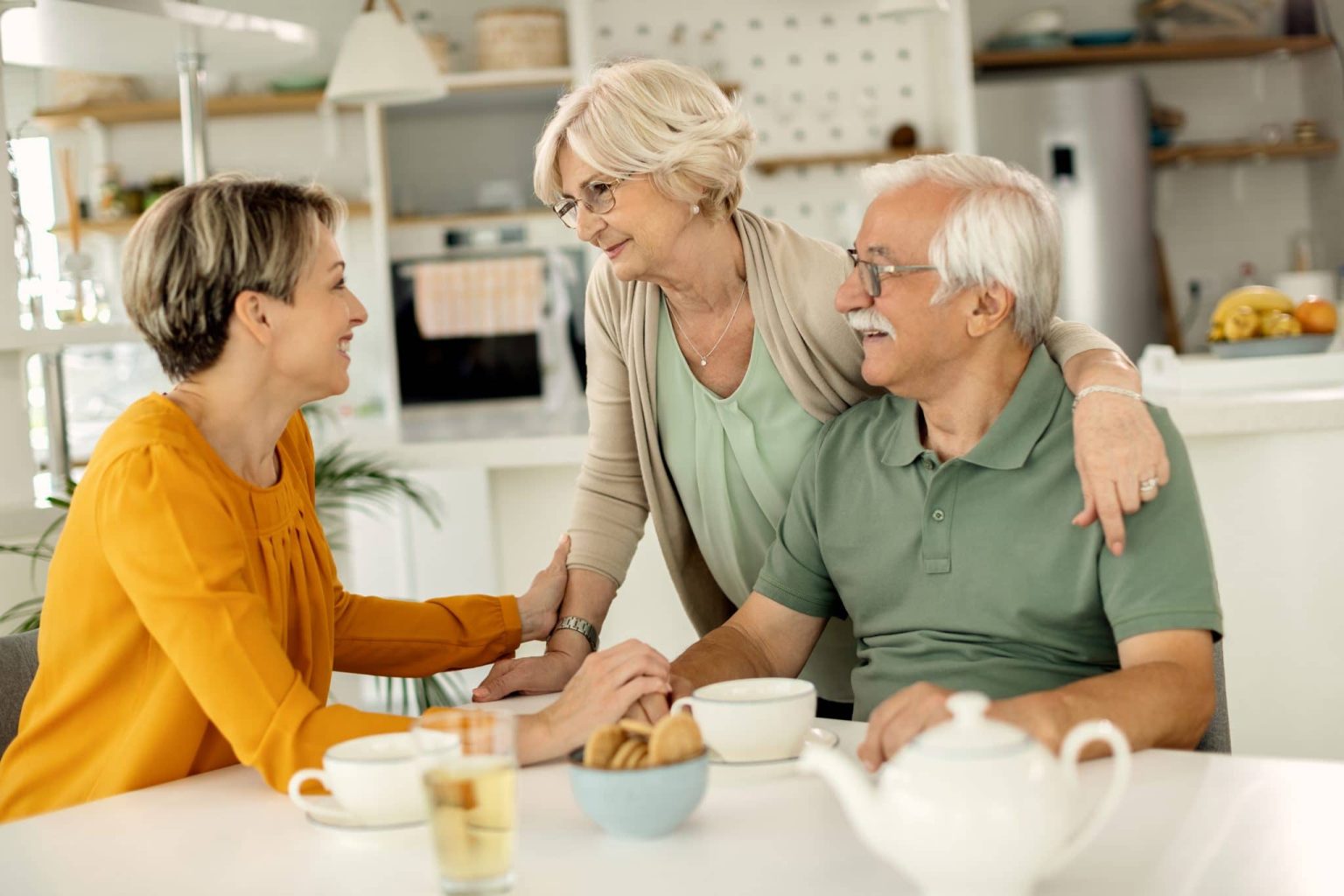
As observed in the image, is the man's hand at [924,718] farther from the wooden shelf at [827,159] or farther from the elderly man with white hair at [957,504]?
the wooden shelf at [827,159]

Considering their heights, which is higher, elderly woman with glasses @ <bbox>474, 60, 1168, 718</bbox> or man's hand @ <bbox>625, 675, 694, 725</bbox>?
elderly woman with glasses @ <bbox>474, 60, 1168, 718</bbox>

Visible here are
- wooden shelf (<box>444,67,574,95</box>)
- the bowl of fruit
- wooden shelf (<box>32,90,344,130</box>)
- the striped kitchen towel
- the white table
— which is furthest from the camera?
the striped kitchen towel

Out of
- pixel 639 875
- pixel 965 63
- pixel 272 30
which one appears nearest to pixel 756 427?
pixel 639 875

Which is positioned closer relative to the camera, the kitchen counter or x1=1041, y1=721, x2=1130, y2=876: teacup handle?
x1=1041, y1=721, x2=1130, y2=876: teacup handle

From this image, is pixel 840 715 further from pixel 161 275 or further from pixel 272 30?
pixel 272 30

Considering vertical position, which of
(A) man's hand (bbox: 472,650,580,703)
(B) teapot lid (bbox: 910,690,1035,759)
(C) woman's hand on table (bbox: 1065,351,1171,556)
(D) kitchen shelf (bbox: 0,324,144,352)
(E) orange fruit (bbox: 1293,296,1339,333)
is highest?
(D) kitchen shelf (bbox: 0,324,144,352)

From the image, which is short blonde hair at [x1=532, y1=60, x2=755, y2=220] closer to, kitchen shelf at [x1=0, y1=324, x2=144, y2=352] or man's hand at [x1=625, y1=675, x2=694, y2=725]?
man's hand at [x1=625, y1=675, x2=694, y2=725]

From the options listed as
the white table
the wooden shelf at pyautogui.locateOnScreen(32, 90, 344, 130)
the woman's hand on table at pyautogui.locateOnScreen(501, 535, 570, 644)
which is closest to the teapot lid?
the white table

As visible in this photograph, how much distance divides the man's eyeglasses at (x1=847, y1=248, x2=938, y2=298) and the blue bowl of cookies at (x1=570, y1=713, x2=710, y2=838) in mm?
708

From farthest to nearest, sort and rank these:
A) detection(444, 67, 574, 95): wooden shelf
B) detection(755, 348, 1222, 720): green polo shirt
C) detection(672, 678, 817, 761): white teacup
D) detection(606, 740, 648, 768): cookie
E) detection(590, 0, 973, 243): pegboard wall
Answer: detection(590, 0, 973, 243): pegboard wall, detection(444, 67, 574, 95): wooden shelf, detection(755, 348, 1222, 720): green polo shirt, detection(672, 678, 817, 761): white teacup, detection(606, 740, 648, 768): cookie

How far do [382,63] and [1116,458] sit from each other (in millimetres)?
3140

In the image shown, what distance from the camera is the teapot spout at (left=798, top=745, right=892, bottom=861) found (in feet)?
2.93

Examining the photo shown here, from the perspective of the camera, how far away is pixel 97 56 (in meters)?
3.27

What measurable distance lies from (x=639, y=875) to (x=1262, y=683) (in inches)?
91.8
